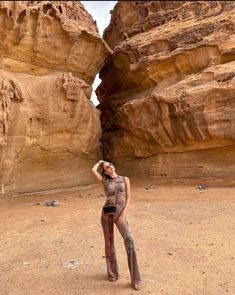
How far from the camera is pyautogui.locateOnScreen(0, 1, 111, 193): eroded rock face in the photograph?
1108cm

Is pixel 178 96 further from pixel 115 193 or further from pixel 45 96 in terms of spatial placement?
pixel 115 193

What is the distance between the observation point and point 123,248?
214 inches

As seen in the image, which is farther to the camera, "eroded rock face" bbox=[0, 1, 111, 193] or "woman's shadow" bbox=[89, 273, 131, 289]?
"eroded rock face" bbox=[0, 1, 111, 193]

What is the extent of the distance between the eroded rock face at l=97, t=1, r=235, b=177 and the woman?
26.5 feet

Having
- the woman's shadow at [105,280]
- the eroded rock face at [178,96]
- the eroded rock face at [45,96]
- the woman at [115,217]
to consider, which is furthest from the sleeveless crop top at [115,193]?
the eroded rock face at [178,96]

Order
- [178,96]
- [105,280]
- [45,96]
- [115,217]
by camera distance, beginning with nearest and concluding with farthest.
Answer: [115,217]
[105,280]
[45,96]
[178,96]

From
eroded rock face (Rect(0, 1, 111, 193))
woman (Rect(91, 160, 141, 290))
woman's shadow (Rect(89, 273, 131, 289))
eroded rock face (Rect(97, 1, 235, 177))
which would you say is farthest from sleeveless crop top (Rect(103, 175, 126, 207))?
eroded rock face (Rect(97, 1, 235, 177))

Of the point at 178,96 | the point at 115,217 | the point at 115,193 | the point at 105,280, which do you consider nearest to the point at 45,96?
the point at 178,96

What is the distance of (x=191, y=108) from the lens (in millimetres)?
11789

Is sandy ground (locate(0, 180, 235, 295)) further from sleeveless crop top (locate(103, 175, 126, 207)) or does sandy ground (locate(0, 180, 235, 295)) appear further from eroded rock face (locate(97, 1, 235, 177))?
eroded rock face (locate(97, 1, 235, 177))

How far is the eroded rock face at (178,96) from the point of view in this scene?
11594 millimetres

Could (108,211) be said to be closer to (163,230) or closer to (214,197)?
(163,230)

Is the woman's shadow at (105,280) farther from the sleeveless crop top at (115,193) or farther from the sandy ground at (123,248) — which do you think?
the sleeveless crop top at (115,193)

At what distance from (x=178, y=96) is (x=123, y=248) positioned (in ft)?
25.9
